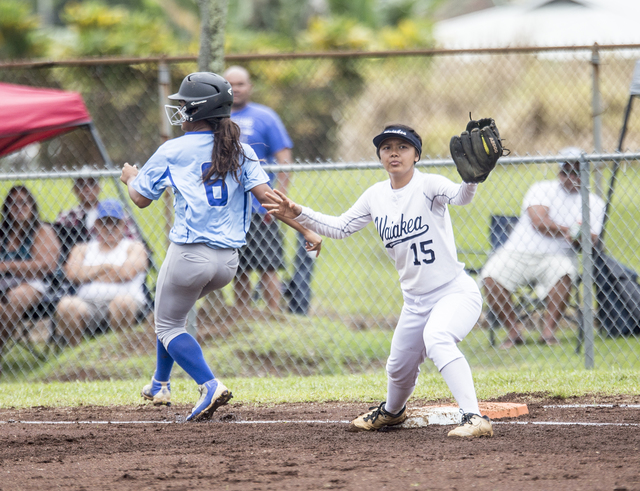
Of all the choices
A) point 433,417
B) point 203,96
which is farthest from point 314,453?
point 203,96

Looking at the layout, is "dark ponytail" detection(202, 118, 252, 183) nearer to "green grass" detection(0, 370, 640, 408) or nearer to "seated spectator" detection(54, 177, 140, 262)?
"green grass" detection(0, 370, 640, 408)

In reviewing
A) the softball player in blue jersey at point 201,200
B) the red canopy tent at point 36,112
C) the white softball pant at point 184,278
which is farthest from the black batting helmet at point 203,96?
the red canopy tent at point 36,112

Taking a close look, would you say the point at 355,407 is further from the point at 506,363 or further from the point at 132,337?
the point at 132,337

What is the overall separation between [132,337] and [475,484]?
4.75m

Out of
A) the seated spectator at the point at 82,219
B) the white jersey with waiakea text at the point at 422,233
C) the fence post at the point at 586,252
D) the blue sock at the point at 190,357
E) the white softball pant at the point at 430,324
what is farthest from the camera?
the seated spectator at the point at 82,219

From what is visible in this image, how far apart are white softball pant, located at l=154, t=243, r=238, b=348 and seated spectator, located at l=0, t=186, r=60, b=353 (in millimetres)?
2691

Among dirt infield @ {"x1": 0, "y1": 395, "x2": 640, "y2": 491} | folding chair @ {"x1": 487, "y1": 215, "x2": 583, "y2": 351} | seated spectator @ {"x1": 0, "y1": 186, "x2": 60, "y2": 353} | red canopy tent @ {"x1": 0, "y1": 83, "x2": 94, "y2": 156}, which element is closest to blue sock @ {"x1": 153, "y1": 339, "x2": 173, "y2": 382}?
dirt infield @ {"x1": 0, "y1": 395, "x2": 640, "y2": 491}

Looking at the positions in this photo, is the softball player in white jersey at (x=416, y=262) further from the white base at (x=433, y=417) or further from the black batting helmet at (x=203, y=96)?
the black batting helmet at (x=203, y=96)

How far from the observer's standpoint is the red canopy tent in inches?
274

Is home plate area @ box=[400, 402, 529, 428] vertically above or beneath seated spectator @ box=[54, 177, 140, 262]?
beneath

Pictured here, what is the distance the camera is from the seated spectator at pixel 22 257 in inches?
276

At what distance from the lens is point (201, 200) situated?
4.57 meters

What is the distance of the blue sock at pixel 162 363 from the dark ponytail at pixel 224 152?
49.5 inches

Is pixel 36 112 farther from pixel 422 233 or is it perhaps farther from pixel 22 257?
pixel 422 233
